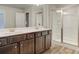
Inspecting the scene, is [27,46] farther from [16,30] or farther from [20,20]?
[20,20]

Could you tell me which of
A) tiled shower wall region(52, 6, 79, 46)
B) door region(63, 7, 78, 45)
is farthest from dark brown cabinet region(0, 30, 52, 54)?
door region(63, 7, 78, 45)

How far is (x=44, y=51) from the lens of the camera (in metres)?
2.13

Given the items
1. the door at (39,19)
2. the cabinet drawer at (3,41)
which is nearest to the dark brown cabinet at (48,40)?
the door at (39,19)

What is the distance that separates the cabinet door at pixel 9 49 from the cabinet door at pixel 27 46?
12 cm

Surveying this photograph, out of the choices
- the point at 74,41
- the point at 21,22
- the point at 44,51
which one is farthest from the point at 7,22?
the point at 74,41

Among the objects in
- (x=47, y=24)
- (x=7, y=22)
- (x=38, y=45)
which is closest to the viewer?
(x=7, y=22)

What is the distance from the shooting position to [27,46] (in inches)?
86.3

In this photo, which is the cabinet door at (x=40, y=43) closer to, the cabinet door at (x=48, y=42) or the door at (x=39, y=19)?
the cabinet door at (x=48, y=42)

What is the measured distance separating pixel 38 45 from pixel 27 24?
0.50m

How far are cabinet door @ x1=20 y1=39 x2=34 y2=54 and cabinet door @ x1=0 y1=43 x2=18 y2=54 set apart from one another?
120mm

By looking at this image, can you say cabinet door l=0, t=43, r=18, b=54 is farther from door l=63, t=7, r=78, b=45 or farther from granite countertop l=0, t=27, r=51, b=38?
door l=63, t=7, r=78, b=45

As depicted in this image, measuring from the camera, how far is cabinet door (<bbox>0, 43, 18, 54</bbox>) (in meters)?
1.87

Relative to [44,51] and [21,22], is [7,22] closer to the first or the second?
[21,22]

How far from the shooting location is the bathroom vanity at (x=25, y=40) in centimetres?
189
